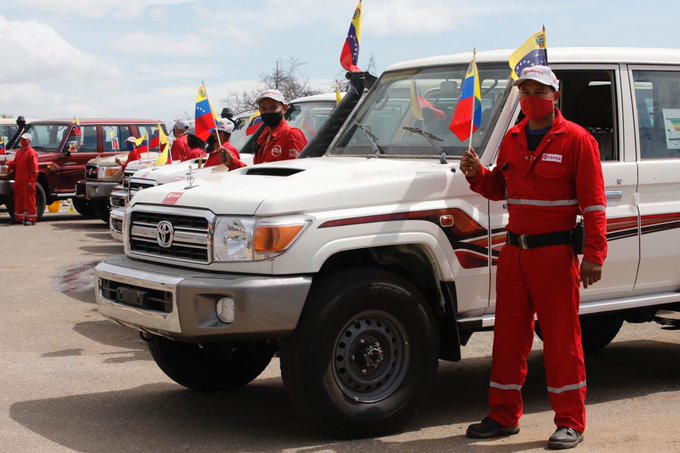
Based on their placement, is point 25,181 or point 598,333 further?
point 25,181

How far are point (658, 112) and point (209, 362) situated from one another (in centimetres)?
334

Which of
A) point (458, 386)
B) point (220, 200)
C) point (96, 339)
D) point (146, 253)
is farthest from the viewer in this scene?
point (96, 339)

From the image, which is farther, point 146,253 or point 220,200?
point 146,253

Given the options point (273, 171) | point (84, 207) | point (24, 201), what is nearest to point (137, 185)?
point (273, 171)

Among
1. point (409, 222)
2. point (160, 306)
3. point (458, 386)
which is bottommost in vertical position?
point (458, 386)

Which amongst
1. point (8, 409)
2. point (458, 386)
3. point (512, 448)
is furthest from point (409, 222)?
point (8, 409)

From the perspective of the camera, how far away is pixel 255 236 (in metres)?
5.58

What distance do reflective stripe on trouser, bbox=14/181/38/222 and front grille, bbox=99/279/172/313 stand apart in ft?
49.8

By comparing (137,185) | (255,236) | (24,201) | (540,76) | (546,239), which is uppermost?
(540,76)

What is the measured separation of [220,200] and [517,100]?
1943mm

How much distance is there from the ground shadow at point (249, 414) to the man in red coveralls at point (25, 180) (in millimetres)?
14172

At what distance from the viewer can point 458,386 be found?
748 cm

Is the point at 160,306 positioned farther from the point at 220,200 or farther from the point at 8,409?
the point at 8,409

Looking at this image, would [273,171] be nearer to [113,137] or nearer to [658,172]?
[658,172]
